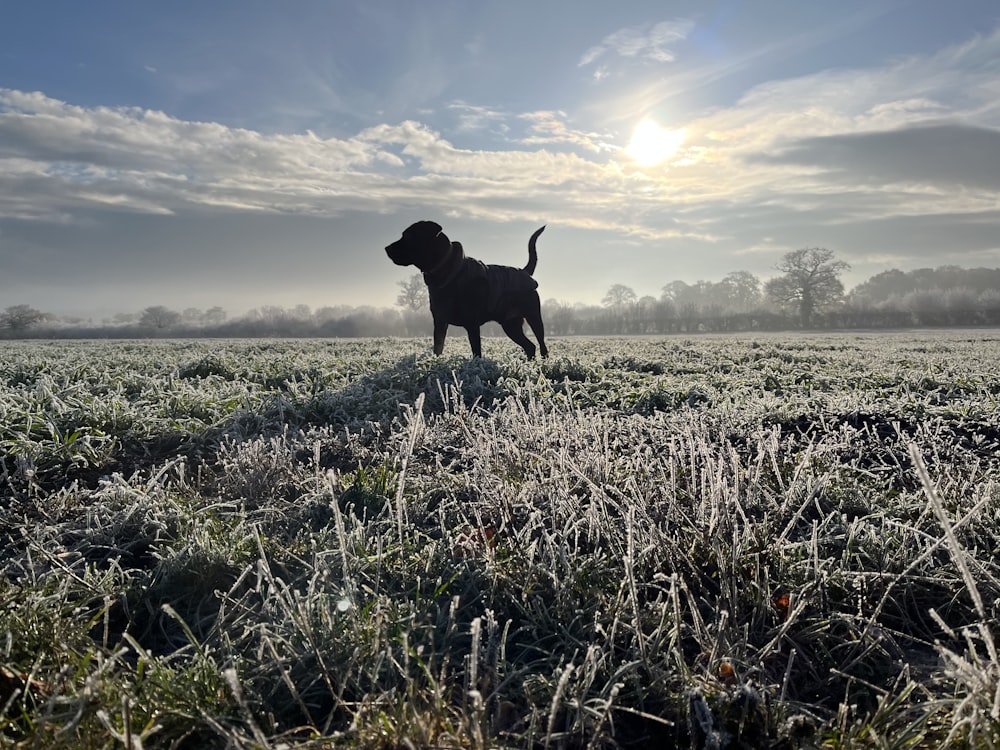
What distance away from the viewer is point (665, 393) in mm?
5484

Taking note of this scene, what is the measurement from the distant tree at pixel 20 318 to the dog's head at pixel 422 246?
41.4 meters

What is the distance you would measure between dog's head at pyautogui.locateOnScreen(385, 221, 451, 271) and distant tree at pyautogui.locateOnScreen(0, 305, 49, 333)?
1631 inches

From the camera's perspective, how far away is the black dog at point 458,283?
7.36 meters

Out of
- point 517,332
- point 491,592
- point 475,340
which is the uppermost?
point 517,332

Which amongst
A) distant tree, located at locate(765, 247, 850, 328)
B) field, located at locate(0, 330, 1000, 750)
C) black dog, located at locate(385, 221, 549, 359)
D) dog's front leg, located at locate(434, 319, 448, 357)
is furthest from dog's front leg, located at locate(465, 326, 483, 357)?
distant tree, located at locate(765, 247, 850, 328)

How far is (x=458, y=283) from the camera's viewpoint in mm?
7602

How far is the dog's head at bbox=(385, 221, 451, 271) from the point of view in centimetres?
728

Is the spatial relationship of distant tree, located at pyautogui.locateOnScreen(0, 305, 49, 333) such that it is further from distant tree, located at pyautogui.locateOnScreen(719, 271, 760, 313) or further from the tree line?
distant tree, located at pyautogui.locateOnScreen(719, 271, 760, 313)

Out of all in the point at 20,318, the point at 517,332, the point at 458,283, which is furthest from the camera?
the point at 20,318

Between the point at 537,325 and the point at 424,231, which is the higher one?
the point at 424,231

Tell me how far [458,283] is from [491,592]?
5772mm

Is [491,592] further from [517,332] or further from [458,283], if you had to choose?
[517,332]

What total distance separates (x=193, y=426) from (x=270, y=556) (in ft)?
7.19

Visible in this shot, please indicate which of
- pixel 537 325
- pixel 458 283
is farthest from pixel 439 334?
pixel 537 325
